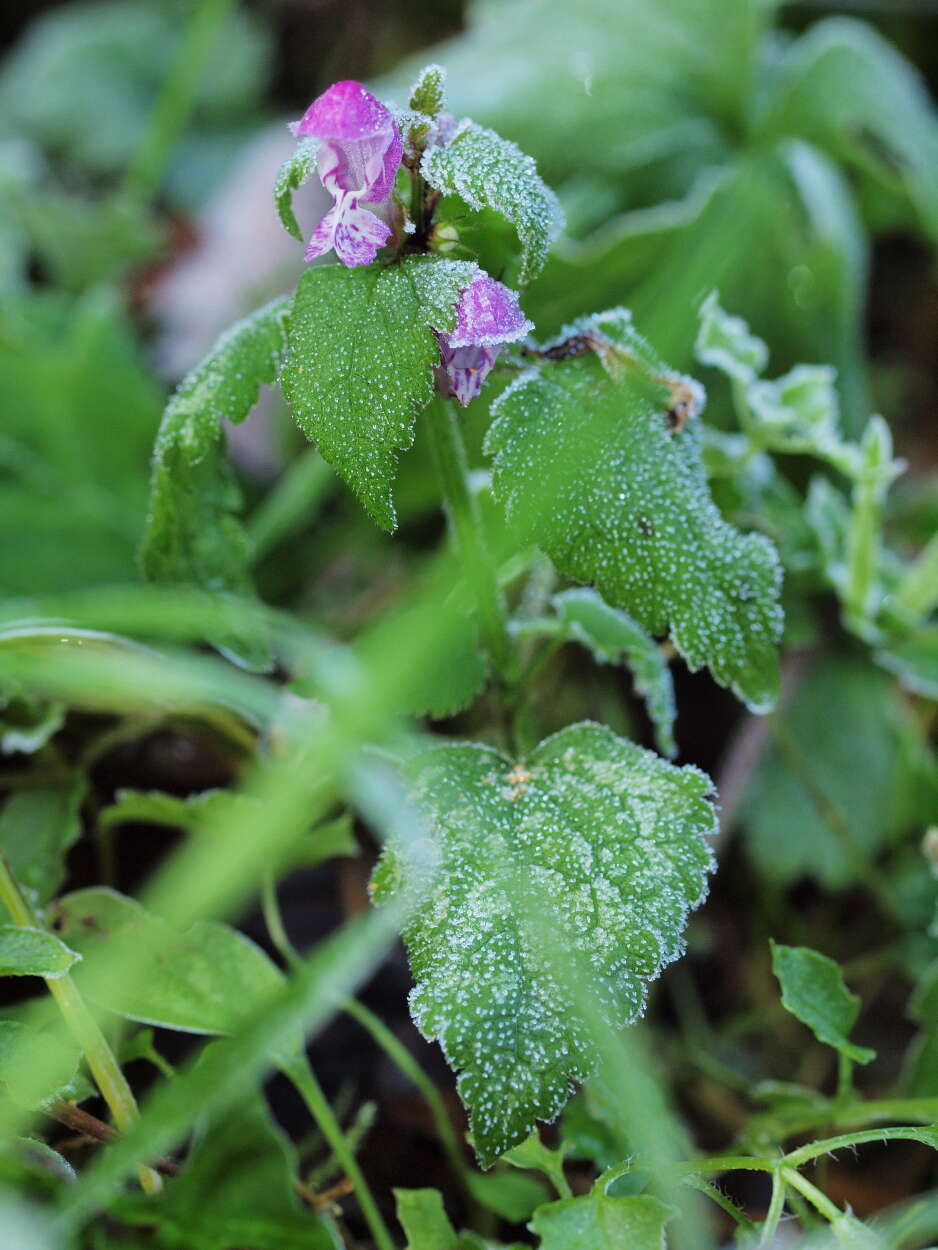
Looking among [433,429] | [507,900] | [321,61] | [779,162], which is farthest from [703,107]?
[507,900]

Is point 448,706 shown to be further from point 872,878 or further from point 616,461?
point 872,878

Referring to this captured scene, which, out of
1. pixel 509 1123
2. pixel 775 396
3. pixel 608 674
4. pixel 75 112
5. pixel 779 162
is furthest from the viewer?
pixel 75 112

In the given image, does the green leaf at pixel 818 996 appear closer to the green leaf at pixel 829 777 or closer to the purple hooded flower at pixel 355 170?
the green leaf at pixel 829 777

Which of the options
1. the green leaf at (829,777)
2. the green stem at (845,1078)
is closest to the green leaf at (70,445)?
the green leaf at (829,777)

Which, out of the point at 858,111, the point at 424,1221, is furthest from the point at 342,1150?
the point at 858,111

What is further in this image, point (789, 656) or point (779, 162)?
point (779, 162)

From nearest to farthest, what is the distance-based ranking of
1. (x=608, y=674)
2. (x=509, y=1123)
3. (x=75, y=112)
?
Answer: (x=509, y=1123)
(x=608, y=674)
(x=75, y=112)

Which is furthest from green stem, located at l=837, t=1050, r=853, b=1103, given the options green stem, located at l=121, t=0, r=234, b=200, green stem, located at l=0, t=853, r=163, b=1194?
green stem, located at l=121, t=0, r=234, b=200
